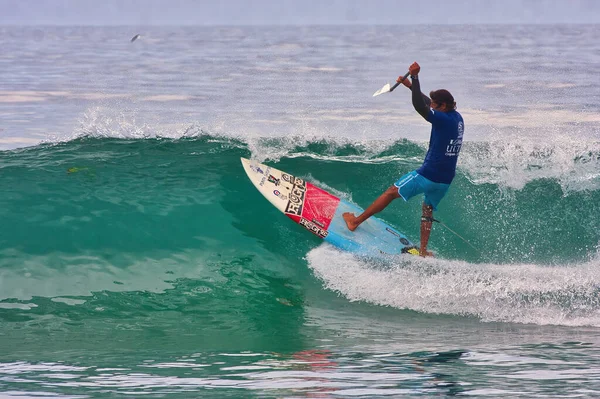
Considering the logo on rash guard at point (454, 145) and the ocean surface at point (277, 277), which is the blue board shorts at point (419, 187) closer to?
the logo on rash guard at point (454, 145)

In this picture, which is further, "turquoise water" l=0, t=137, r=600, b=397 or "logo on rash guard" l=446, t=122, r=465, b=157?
"logo on rash guard" l=446, t=122, r=465, b=157

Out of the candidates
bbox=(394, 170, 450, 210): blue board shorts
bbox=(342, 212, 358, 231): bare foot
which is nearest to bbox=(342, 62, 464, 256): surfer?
bbox=(394, 170, 450, 210): blue board shorts

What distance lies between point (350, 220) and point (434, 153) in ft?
4.39

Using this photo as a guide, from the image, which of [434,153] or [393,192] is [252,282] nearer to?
[393,192]

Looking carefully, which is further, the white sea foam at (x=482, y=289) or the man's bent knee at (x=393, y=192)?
the man's bent knee at (x=393, y=192)

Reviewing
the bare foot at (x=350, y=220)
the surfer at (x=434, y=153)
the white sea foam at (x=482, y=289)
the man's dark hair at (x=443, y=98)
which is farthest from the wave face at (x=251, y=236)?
the man's dark hair at (x=443, y=98)

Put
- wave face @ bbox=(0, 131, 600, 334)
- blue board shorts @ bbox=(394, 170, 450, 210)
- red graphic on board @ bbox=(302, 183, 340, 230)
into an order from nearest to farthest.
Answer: wave face @ bbox=(0, 131, 600, 334) → blue board shorts @ bbox=(394, 170, 450, 210) → red graphic on board @ bbox=(302, 183, 340, 230)

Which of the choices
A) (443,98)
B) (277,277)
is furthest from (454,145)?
(277,277)

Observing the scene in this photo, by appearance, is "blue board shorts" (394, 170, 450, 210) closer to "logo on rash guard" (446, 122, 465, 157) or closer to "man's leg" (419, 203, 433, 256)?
"man's leg" (419, 203, 433, 256)

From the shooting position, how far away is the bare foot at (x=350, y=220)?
8893mm

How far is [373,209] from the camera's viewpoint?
8.66 metres

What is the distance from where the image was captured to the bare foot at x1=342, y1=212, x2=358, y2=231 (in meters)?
8.89

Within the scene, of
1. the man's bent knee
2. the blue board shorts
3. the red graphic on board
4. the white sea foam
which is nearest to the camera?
the white sea foam

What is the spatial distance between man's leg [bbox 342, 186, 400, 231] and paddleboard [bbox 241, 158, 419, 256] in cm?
8
